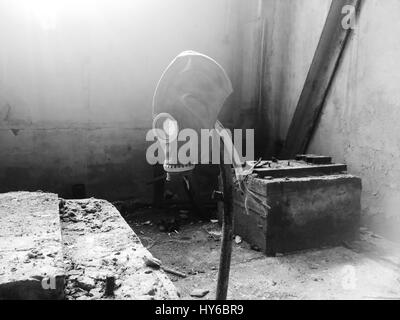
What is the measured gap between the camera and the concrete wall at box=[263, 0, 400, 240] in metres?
3.58

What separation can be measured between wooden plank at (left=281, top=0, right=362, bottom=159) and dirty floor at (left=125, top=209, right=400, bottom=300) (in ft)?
4.94

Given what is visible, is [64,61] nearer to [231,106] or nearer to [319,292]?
[231,106]

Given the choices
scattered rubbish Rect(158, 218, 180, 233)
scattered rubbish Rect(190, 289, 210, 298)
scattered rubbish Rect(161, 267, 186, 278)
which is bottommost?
scattered rubbish Rect(158, 218, 180, 233)

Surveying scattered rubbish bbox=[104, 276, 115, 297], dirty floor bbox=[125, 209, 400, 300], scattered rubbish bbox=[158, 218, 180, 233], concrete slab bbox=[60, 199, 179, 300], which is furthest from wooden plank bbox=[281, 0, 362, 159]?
A: scattered rubbish bbox=[104, 276, 115, 297]

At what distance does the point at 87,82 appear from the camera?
4672 mm

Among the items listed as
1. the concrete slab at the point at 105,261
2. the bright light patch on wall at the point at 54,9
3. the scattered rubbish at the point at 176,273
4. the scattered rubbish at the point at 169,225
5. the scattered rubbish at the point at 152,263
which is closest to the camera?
the concrete slab at the point at 105,261

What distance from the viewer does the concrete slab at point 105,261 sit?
1.49 metres

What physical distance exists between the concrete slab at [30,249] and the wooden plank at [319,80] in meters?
3.26


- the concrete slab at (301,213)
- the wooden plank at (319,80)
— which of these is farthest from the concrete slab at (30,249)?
the wooden plank at (319,80)

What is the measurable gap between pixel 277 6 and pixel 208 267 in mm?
3739

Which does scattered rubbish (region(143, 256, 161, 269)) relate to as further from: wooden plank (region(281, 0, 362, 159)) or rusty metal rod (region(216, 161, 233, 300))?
wooden plank (region(281, 0, 362, 159))

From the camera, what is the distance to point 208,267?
10.2ft

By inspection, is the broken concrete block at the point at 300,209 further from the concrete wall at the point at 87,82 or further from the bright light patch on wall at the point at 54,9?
the bright light patch on wall at the point at 54,9

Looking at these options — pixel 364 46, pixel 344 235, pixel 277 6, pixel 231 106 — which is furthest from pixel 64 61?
pixel 344 235
